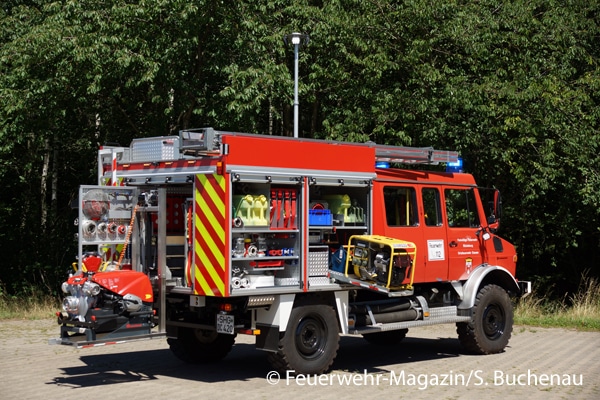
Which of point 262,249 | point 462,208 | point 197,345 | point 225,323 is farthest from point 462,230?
point 225,323

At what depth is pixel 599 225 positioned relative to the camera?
2522 centimetres

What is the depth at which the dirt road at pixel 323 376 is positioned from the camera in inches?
407

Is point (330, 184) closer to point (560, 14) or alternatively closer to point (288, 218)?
point (288, 218)

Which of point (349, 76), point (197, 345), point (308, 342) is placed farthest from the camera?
point (349, 76)

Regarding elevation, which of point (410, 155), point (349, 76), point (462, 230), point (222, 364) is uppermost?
point (349, 76)

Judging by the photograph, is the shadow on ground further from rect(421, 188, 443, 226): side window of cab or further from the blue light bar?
the blue light bar

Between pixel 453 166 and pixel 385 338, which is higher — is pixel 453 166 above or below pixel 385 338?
above

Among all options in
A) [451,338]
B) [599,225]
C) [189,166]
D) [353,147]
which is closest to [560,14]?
[599,225]

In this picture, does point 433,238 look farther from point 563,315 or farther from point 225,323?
point 563,315

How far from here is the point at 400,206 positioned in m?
12.9

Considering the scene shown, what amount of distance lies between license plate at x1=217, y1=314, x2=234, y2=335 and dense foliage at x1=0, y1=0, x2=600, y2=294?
9861mm

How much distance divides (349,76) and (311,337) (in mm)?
12090

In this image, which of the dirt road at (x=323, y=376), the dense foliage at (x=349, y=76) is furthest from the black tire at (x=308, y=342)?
the dense foliage at (x=349, y=76)

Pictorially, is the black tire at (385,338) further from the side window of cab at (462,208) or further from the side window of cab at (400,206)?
the side window of cab at (400,206)
